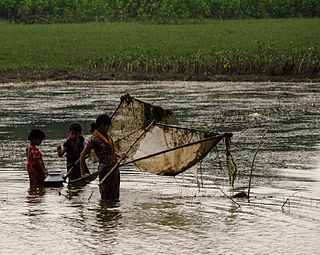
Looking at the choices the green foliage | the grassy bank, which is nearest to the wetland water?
the grassy bank

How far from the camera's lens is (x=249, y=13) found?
40156 mm

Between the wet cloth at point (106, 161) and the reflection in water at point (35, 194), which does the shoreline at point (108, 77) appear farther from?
the wet cloth at point (106, 161)

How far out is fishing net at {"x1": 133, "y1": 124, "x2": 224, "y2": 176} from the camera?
8016 millimetres

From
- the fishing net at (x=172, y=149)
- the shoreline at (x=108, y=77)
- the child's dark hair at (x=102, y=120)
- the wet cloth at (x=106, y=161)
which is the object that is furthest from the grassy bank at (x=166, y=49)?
the child's dark hair at (x=102, y=120)

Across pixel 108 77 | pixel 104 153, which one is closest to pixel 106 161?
pixel 104 153

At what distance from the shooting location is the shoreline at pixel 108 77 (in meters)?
24.1

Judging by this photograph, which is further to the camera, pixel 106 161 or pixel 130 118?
pixel 130 118

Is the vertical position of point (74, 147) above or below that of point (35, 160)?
above

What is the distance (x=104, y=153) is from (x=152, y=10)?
3394 cm

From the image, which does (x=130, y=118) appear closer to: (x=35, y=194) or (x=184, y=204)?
(x=35, y=194)

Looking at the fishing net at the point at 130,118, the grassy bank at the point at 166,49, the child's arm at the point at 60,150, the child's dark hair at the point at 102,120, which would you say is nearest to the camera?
the child's dark hair at the point at 102,120

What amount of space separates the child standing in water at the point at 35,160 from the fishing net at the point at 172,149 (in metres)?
1.17

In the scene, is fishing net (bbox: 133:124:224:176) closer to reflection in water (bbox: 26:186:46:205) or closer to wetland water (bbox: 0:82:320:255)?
wetland water (bbox: 0:82:320:255)

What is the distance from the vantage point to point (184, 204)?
27.1ft
